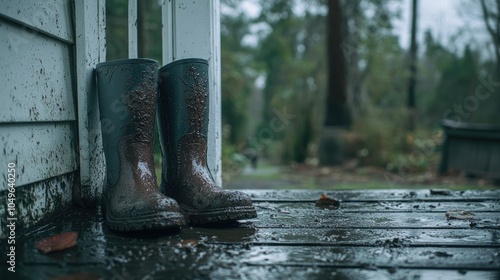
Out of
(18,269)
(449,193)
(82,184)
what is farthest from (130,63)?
(449,193)

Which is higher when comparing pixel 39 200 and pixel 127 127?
pixel 127 127

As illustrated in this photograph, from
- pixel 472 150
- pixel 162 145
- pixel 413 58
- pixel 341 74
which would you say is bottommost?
pixel 472 150

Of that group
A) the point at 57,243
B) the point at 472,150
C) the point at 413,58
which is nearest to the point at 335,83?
the point at 472,150

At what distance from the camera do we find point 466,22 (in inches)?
426

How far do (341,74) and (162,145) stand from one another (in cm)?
705

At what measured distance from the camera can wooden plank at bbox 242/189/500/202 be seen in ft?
6.18

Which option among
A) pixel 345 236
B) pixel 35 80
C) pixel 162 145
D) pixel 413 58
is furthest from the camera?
pixel 413 58

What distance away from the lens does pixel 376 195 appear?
1.99 m

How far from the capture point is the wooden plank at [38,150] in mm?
1210

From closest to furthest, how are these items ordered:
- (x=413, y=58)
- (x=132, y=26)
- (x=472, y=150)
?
(x=132, y=26)
(x=472, y=150)
(x=413, y=58)

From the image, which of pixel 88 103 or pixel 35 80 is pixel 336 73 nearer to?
pixel 88 103

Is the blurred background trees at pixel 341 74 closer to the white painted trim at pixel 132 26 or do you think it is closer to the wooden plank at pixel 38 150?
the white painted trim at pixel 132 26

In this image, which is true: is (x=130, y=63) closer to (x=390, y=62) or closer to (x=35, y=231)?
(x=35, y=231)

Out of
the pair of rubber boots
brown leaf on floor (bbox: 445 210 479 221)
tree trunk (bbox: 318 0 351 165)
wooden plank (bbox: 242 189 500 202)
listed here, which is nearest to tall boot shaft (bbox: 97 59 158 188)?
the pair of rubber boots
